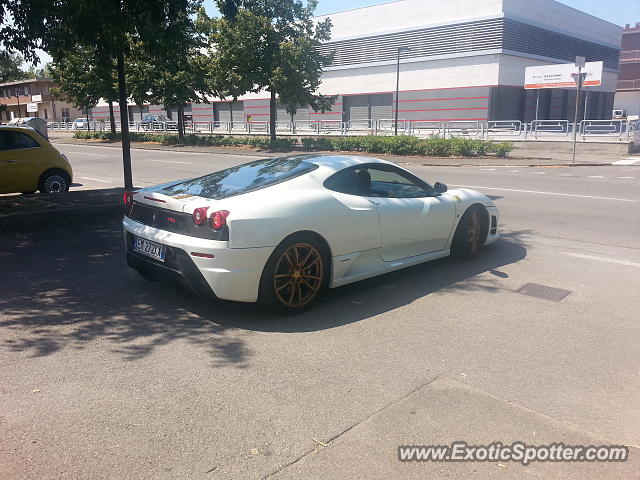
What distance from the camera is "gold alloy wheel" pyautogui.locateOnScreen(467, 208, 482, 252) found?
21.7ft

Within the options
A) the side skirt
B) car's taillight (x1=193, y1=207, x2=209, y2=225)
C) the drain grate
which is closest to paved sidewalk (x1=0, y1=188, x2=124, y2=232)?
car's taillight (x1=193, y1=207, x2=209, y2=225)

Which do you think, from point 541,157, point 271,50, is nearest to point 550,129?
point 541,157

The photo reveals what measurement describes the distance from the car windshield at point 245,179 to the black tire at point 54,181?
7418mm

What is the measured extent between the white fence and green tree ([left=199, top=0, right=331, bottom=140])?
5.38m

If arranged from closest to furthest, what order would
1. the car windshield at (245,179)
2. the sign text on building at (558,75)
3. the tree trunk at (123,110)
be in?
1. the car windshield at (245,179)
2. the tree trunk at (123,110)
3. the sign text on building at (558,75)

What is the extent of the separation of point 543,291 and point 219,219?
10.9 feet

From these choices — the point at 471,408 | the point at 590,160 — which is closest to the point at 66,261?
the point at 471,408

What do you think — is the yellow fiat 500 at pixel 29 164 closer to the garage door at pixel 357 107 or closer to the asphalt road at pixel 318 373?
the asphalt road at pixel 318 373

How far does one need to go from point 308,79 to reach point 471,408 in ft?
94.5

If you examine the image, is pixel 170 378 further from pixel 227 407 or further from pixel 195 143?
pixel 195 143

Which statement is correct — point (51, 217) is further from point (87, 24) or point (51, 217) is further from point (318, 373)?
point (318, 373)

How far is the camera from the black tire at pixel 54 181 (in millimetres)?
11781

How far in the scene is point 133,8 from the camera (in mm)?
9234

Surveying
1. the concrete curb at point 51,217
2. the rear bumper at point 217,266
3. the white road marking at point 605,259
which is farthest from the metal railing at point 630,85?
the rear bumper at point 217,266
